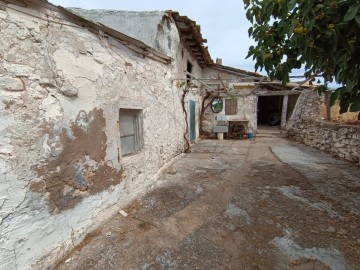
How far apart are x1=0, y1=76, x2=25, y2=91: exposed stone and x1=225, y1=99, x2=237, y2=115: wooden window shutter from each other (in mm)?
11117

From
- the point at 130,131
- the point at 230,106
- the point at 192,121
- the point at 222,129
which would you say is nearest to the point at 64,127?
the point at 130,131

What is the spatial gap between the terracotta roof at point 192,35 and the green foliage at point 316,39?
4.60 meters

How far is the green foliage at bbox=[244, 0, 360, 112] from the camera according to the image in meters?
1.37

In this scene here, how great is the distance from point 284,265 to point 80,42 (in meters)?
3.90

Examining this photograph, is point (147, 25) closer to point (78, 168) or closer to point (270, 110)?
point (78, 168)

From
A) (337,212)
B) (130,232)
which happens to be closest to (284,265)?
(337,212)

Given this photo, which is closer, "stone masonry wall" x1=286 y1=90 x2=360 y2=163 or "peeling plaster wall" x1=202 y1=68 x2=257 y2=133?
"stone masonry wall" x1=286 y1=90 x2=360 y2=163

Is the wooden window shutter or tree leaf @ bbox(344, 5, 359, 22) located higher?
tree leaf @ bbox(344, 5, 359, 22)

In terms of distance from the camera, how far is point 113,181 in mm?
3547

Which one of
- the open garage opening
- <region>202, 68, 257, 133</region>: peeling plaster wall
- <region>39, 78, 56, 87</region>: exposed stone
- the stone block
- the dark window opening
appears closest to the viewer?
<region>39, 78, 56, 87</region>: exposed stone

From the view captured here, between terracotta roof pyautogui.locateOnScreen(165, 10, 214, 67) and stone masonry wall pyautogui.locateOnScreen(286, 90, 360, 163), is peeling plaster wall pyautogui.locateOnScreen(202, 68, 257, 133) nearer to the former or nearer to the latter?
terracotta roof pyautogui.locateOnScreen(165, 10, 214, 67)

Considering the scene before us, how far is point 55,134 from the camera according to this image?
252 cm

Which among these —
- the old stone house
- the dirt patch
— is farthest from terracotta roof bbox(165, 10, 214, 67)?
the dirt patch

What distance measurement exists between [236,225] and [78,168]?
2535 millimetres
